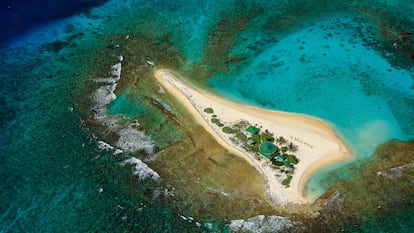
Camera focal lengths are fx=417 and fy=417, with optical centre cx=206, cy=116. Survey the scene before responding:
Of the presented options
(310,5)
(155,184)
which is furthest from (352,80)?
(155,184)

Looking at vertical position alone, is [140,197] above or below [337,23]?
below

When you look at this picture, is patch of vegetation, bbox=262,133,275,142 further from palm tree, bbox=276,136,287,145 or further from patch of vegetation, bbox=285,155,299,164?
patch of vegetation, bbox=285,155,299,164

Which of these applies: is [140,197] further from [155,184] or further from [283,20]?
[283,20]

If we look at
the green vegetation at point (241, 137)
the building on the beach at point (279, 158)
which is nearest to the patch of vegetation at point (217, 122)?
the green vegetation at point (241, 137)

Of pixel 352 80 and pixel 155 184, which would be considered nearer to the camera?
pixel 155 184

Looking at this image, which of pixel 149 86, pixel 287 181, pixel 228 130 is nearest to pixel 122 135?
pixel 149 86

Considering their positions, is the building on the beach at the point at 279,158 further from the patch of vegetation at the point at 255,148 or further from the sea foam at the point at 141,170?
the sea foam at the point at 141,170

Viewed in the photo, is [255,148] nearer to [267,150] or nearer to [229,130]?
[267,150]

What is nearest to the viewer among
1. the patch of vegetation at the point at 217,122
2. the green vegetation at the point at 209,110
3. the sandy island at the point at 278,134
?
the sandy island at the point at 278,134
